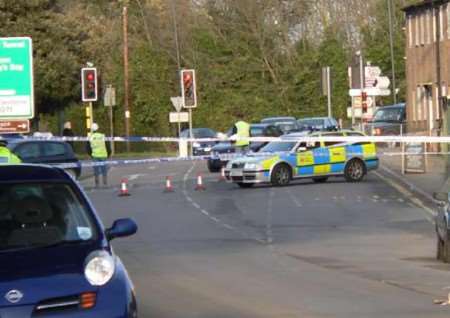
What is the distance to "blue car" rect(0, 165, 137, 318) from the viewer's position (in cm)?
798

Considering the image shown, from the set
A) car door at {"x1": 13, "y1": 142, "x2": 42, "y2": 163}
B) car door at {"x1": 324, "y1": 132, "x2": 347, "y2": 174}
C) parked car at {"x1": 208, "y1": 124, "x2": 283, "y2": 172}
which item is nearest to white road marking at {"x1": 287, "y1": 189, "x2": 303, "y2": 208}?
car door at {"x1": 324, "y1": 132, "x2": 347, "y2": 174}

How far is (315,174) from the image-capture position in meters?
33.4

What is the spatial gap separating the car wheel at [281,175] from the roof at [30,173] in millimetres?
23344

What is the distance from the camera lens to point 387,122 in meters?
55.4

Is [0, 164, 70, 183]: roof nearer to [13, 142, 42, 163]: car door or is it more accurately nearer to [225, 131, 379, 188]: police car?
[13, 142, 42, 163]: car door

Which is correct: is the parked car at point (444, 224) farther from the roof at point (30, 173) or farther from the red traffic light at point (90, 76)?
the red traffic light at point (90, 76)

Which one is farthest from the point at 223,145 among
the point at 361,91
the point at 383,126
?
the point at 383,126

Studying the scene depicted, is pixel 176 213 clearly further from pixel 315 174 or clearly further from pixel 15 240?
pixel 15 240

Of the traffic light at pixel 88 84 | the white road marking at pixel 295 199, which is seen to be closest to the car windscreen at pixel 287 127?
the traffic light at pixel 88 84

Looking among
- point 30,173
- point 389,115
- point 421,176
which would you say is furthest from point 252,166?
point 389,115

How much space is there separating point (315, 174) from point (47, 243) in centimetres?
2485

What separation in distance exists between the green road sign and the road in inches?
113

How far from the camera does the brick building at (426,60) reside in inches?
1996

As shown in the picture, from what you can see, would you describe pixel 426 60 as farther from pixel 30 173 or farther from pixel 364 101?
pixel 30 173
